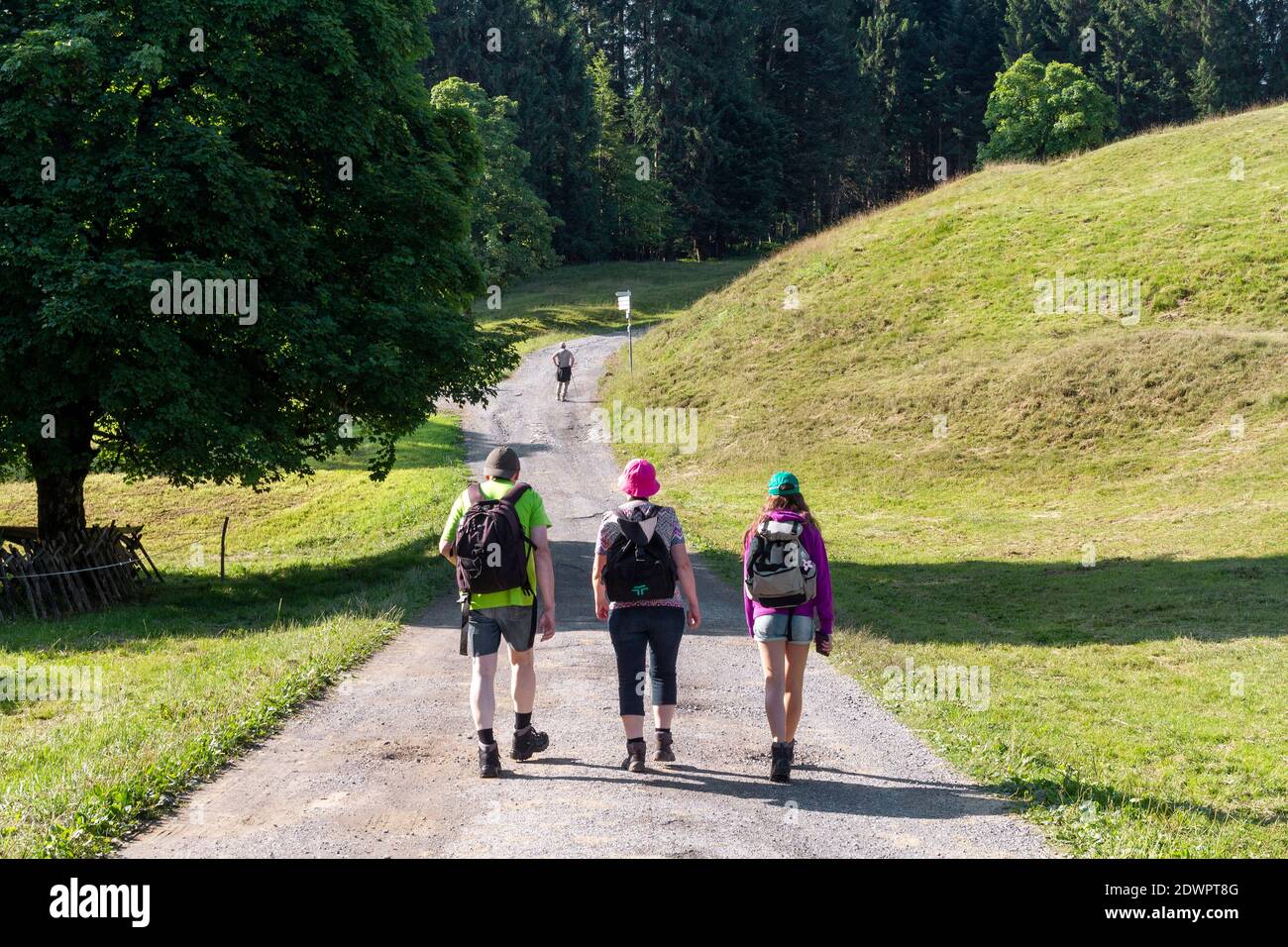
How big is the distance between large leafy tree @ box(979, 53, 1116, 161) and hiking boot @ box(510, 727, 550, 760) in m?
70.9

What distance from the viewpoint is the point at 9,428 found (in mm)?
17906

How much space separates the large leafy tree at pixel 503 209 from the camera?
65.8 metres

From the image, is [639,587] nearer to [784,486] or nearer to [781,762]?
[784,486]

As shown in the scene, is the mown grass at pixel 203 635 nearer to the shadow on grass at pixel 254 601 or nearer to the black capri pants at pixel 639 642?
the shadow on grass at pixel 254 601

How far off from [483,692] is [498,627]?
0.49 m

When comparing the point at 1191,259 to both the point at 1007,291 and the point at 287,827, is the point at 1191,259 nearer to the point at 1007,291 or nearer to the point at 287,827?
the point at 1007,291

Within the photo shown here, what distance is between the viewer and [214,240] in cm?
1811

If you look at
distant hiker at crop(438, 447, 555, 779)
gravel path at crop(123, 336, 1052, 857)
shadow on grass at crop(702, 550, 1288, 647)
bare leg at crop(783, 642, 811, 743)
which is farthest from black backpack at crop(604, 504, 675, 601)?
shadow on grass at crop(702, 550, 1288, 647)

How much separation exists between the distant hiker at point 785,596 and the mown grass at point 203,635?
13.6 ft

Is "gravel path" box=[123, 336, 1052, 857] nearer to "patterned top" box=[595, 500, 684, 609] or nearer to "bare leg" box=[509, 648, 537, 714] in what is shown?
"bare leg" box=[509, 648, 537, 714]

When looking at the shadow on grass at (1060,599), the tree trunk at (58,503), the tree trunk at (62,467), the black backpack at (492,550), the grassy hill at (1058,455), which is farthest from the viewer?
the tree trunk at (58,503)

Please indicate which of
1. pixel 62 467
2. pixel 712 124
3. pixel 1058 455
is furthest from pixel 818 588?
pixel 712 124

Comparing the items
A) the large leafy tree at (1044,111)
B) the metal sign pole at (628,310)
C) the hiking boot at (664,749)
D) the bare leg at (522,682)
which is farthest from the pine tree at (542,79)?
the hiking boot at (664,749)

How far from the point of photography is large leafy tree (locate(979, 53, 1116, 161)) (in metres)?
71.6
